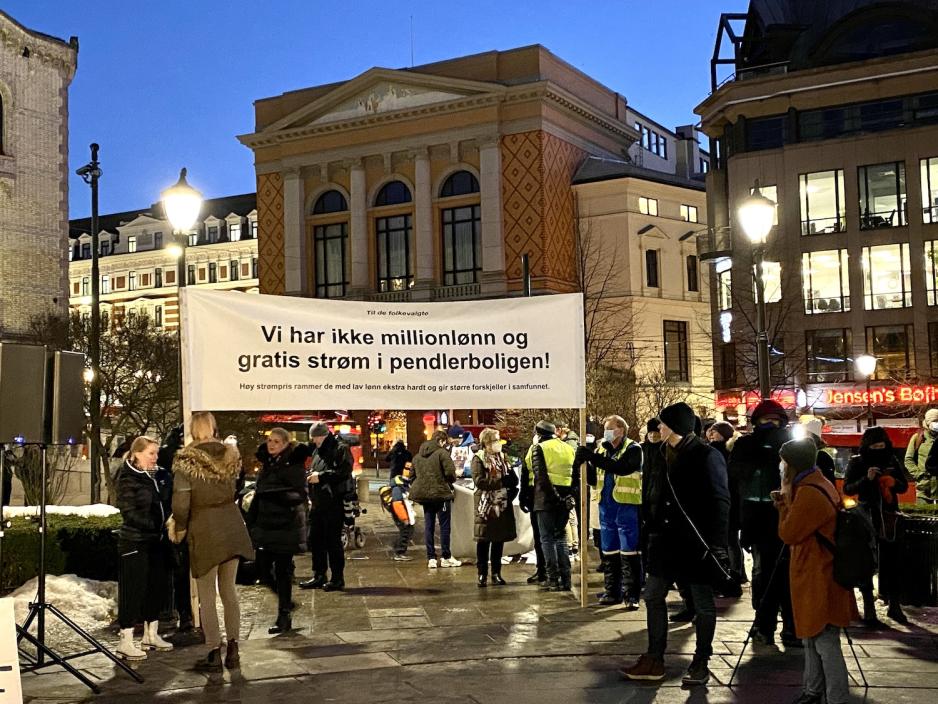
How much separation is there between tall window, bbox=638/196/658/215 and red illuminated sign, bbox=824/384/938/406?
1395cm

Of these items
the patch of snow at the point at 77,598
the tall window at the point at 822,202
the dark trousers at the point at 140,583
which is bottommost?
the patch of snow at the point at 77,598

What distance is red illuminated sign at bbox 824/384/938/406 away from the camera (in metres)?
41.8

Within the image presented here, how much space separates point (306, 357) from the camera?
1088 centimetres

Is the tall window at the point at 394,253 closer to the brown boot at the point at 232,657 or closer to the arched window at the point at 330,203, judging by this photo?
the arched window at the point at 330,203

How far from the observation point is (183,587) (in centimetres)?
1055

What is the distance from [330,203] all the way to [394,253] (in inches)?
180

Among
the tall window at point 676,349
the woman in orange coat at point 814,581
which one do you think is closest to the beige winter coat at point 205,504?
the woman in orange coat at point 814,581

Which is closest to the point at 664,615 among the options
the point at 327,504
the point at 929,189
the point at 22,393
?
the point at 22,393

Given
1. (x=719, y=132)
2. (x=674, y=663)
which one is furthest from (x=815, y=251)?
(x=674, y=663)

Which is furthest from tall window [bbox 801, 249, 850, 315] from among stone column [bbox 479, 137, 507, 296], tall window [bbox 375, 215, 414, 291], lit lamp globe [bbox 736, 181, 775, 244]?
lit lamp globe [bbox 736, 181, 775, 244]

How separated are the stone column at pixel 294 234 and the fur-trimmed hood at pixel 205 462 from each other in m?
47.4

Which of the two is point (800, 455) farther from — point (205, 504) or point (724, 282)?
point (724, 282)

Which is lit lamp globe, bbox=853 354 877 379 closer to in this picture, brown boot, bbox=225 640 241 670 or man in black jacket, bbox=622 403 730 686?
man in black jacket, bbox=622 403 730 686

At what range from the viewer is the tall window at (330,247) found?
5541 centimetres
